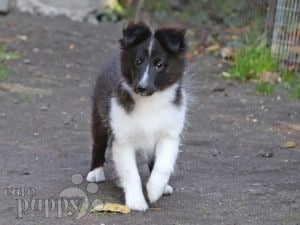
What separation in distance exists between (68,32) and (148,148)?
6572 millimetres

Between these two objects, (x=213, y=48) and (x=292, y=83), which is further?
(x=213, y=48)

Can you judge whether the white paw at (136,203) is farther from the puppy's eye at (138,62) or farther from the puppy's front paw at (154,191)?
the puppy's eye at (138,62)

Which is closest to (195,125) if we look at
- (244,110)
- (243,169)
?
(244,110)

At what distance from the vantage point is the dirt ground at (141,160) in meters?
4.66

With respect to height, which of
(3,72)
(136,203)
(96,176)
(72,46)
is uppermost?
(136,203)

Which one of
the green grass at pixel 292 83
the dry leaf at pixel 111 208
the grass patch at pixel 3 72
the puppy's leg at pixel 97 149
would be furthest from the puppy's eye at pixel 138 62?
the grass patch at pixel 3 72

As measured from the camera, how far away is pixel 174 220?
450 cm

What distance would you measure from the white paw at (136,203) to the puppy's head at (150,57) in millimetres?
703

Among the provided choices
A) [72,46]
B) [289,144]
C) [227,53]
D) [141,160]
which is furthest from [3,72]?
[289,144]

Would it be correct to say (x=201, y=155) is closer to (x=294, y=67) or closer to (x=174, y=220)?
(x=174, y=220)

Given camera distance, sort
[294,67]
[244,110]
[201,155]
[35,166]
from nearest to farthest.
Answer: [35,166] → [201,155] → [244,110] → [294,67]

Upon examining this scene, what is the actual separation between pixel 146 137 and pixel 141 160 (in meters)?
1.13

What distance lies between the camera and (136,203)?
4703 millimetres

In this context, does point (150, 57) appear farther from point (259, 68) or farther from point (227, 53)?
point (227, 53)
